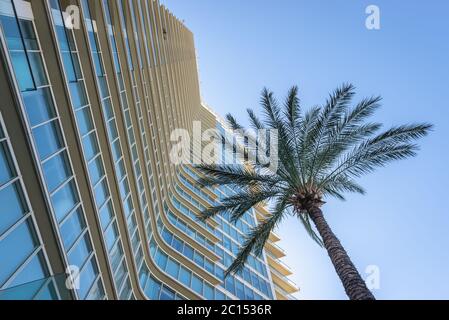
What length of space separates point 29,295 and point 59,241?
4.31 metres

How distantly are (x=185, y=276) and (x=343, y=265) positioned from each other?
14.7 meters

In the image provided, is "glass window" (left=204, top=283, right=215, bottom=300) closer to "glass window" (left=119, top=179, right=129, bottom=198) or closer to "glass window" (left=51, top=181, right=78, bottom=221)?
"glass window" (left=119, top=179, right=129, bottom=198)

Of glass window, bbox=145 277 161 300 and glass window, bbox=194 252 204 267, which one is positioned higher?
glass window, bbox=145 277 161 300

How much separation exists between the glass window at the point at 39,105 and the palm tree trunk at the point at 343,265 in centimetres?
941

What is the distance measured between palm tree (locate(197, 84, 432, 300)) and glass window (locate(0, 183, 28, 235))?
6854mm

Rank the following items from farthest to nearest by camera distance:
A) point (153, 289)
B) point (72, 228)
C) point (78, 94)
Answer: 1. point (153, 289)
2. point (78, 94)
3. point (72, 228)

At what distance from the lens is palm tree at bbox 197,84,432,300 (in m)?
12.6

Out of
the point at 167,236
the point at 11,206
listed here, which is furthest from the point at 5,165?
the point at 167,236

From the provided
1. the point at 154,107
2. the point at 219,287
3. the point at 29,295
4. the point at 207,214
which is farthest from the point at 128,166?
the point at 29,295

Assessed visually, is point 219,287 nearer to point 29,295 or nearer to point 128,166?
point 128,166

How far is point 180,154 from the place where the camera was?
35938 mm

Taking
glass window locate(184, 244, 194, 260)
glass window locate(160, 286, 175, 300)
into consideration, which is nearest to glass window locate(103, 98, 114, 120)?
glass window locate(160, 286, 175, 300)

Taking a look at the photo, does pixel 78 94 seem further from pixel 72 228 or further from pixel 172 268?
pixel 172 268

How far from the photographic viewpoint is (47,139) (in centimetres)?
1076
